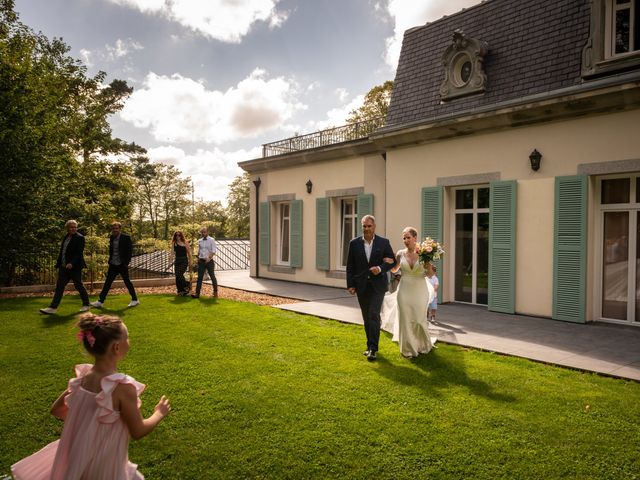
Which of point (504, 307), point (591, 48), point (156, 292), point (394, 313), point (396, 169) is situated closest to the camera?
point (394, 313)

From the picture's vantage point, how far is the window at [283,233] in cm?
1655

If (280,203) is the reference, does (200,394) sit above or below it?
below

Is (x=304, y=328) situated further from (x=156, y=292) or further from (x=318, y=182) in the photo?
(x=318, y=182)

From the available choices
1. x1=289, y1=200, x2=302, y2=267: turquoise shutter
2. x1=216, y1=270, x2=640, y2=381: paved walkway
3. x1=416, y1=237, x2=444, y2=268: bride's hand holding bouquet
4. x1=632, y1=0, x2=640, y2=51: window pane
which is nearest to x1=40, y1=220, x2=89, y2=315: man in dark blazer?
x1=216, y1=270, x2=640, y2=381: paved walkway

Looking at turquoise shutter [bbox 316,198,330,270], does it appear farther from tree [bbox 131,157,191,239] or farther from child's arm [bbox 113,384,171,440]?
tree [bbox 131,157,191,239]

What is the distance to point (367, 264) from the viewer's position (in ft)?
20.5

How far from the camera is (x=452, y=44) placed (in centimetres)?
1084

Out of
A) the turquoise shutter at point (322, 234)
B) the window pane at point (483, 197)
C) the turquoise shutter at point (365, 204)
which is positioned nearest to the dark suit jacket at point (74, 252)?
the turquoise shutter at point (322, 234)

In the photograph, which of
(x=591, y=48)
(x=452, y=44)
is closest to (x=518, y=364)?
(x=591, y=48)

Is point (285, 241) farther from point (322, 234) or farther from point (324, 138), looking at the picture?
point (324, 138)

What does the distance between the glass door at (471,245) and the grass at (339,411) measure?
4.22 metres

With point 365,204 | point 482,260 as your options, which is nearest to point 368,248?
point 482,260

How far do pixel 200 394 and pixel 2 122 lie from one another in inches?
469

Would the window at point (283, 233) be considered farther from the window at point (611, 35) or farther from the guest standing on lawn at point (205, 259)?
the window at point (611, 35)
